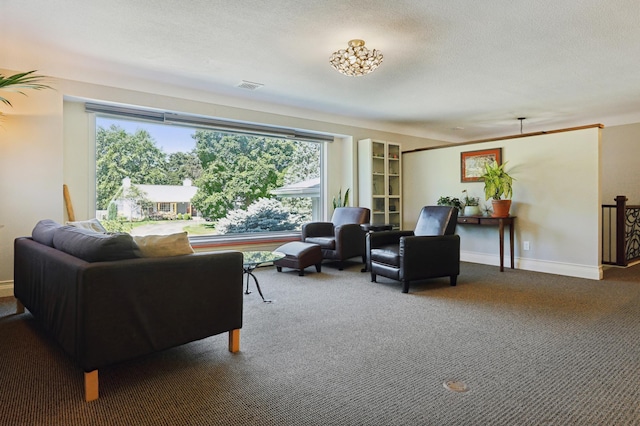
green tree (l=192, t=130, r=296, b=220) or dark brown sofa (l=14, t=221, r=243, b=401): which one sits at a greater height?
green tree (l=192, t=130, r=296, b=220)

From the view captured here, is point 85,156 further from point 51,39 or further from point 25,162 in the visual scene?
point 51,39

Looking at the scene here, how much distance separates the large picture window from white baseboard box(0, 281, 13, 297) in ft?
3.52

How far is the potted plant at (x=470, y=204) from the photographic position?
5.55 m

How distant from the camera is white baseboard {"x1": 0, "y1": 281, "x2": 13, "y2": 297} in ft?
12.0

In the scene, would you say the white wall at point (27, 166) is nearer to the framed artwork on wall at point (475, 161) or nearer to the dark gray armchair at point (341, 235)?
the dark gray armchair at point (341, 235)

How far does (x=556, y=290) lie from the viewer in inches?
153

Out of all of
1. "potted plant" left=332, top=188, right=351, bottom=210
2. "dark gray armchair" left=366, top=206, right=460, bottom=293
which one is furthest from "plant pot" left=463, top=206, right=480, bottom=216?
"potted plant" left=332, top=188, right=351, bottom=210

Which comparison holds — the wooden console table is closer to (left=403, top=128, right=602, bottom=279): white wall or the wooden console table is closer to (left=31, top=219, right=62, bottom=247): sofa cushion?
(left=403, top=128, right=602, bottom=279): white wall

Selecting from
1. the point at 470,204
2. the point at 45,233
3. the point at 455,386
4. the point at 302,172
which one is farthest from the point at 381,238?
the point at 45,233

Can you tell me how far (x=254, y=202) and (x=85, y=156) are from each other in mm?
2297

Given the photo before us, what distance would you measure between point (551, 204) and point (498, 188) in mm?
685

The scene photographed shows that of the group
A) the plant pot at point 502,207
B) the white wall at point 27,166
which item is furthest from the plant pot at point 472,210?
the white wall at point 27,166

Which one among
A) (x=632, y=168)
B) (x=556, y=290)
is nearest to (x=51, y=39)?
(x=556, y=290)

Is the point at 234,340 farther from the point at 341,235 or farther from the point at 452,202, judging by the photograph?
the point at 452,202
